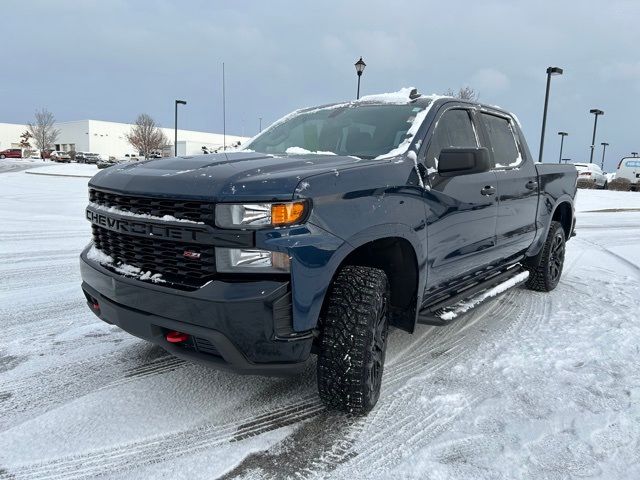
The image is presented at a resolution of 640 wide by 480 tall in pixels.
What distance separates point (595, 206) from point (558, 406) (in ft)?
52.3

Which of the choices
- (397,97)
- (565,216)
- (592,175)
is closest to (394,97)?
(397,97)

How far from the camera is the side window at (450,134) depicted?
3.23 m

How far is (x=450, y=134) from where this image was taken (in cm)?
356

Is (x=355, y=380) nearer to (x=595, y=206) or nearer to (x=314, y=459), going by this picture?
(x=314, y=459)

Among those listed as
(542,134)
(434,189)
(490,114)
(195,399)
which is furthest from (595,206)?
(195,399)

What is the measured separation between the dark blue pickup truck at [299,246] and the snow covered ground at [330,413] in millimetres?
315

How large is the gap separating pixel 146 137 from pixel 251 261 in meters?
62.5

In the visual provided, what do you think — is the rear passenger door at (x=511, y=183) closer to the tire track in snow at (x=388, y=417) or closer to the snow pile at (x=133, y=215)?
the tire track in snow at (x=388, y=417)

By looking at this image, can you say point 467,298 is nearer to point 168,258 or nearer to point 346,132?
point 346,132

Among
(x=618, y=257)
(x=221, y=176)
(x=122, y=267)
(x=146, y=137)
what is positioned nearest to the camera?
(x=221, y=176)

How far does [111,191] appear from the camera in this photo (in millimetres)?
2650

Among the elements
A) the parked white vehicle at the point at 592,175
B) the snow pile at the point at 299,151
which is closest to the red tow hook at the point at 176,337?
the snow pile at the point at 299,151

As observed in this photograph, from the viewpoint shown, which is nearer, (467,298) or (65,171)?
(467,298)

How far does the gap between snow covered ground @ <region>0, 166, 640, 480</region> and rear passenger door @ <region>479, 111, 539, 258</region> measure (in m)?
0.77
